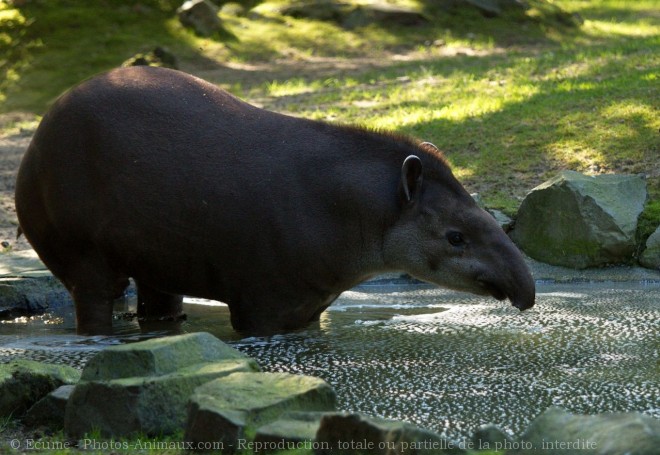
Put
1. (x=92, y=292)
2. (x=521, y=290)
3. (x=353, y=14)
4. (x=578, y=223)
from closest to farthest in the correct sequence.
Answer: (x=521, y=290) → (x=92, y=292) → (x=578, y=223) → (x=353, y=14)

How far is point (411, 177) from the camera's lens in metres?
7.21

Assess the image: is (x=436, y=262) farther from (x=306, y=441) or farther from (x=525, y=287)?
(x=306, y=441)

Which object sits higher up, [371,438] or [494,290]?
[494,290]

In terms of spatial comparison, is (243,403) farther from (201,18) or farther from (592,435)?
(201,18)

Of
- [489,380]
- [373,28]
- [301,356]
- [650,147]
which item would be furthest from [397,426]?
[373,28]

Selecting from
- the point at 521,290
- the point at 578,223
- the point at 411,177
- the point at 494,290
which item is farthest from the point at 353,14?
the point at 521,290

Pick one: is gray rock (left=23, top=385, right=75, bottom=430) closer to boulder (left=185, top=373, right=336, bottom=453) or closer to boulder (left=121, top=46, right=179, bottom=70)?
boulder (left=185, top=373, right=336, bottom=453)

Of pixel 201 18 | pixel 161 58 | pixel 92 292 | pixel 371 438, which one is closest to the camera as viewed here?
pixel 371 438

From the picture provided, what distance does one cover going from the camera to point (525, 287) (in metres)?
6.90

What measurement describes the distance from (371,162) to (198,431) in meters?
3.34

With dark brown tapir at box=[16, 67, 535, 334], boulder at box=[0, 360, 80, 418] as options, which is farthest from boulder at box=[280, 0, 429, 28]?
boulder at box=[0, 360, 80, 418]

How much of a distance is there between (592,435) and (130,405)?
2.05 metres

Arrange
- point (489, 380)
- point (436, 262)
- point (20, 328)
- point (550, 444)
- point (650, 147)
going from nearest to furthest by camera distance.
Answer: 1. point (550, 444)
2. point (489, 380)
3. point (436, 262)
4. point (20, 328)
5. point (650, 147)

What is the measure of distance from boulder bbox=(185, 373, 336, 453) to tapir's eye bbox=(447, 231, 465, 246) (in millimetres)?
2592
